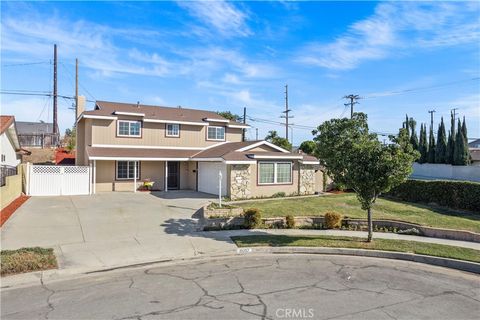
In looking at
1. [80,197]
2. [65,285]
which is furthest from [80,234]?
[80,197]

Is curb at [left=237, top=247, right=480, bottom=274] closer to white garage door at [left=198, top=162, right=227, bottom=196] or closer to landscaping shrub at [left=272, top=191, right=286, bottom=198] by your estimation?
white garage door at [left=198, top=162, right=227, bottom=196]

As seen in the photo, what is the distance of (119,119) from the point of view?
82.0 feet

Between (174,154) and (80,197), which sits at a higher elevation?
(174,154)

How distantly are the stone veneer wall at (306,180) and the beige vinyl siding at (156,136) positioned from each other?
24.1 ft

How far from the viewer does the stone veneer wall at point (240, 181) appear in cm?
2158

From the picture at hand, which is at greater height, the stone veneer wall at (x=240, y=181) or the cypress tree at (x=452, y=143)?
the cypress tree at (x=452, y=143)

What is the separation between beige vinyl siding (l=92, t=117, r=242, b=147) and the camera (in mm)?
24366

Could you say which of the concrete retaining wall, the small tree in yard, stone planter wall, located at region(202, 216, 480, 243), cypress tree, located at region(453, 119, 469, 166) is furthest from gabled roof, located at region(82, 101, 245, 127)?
cypress tree, located at region(453, 119, 469, 166)

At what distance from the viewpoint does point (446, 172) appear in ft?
146

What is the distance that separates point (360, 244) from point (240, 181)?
10.9m

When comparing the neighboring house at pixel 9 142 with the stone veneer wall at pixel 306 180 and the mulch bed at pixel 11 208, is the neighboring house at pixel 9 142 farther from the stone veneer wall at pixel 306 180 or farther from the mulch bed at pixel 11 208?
the stone veneer wall at pixel 306 180

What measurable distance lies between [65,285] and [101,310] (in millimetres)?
2095

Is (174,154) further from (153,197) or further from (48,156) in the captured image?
(48,156)

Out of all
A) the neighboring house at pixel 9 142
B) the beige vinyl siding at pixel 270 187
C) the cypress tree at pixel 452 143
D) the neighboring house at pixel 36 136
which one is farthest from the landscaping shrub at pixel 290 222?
the neighboring house at pixel 36 136
